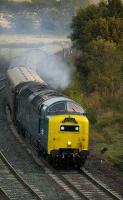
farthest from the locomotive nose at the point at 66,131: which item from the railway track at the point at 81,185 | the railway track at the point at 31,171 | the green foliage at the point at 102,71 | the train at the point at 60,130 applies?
the green foliage at the point at 102,71

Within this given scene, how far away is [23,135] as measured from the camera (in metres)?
28.3

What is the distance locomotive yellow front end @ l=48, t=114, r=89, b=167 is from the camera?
21.7 m

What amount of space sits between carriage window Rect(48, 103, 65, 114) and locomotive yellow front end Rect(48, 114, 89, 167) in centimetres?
43

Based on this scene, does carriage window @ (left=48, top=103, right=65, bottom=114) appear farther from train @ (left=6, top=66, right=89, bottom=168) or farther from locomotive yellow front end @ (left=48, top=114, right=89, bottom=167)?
locomotive yellow front end @ (left=48, top=114, right=89, bottom=167)

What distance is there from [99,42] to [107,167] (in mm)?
17549

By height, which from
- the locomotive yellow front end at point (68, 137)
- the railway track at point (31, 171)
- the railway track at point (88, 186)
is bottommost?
the railway track at point (88, 186)

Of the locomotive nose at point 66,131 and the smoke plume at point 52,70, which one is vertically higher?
the smoke plume at point 52,70

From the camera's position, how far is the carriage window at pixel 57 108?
22.1 metres

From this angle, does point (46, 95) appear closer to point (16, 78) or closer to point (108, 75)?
point (16, 78)

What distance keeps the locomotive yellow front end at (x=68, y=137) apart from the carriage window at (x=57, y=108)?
1.42ft

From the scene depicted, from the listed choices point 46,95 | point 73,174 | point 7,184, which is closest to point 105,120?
point 46,95

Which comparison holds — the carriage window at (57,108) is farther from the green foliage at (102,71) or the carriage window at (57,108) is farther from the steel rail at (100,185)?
the green foliage at (102,71)

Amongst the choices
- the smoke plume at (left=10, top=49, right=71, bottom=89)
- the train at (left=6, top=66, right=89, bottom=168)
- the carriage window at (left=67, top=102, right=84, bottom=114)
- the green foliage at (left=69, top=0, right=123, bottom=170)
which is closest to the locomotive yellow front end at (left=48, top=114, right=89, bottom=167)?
the train at (left=6, top=66, right=89, bottom=168)

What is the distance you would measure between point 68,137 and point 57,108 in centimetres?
127
